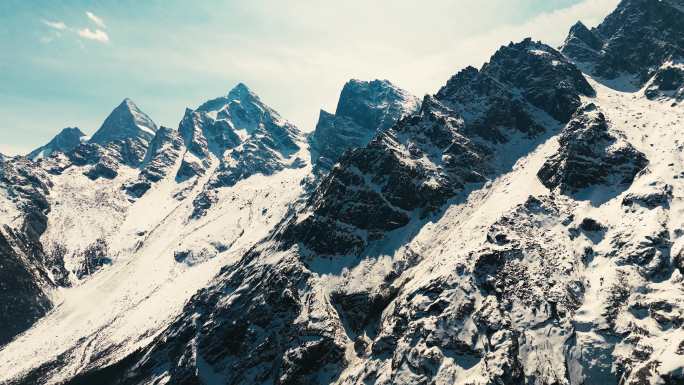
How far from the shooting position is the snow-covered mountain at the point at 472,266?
2948 inches

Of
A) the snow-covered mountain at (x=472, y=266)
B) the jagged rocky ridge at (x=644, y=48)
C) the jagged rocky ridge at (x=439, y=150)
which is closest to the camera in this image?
the snow-covered mountain at (x=472, y=266)

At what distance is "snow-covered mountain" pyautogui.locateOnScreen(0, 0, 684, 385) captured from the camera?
74.9m

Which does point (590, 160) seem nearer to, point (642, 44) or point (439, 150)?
point (439, 150)

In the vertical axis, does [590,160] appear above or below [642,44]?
below

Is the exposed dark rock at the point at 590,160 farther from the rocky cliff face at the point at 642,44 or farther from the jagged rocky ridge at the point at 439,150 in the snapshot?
the rocky cliff face at the point at 642,44

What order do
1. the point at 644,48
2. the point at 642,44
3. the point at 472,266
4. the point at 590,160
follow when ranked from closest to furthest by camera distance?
1. the point at 472,266
2. the point at 590,160
3. the point at 644,48
4. the point at 642,44

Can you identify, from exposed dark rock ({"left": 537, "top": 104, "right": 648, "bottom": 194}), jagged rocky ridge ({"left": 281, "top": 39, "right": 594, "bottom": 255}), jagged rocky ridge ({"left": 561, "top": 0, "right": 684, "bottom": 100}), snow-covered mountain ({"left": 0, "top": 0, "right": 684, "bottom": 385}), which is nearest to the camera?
snow-covered mountain ({"left": 0, "top": 0, "right": 684, "bottom": 385})

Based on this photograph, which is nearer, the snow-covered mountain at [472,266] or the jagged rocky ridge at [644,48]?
the snow-covered mountain at [472,266]

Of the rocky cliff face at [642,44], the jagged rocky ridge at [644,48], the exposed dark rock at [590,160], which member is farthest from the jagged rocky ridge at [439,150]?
the rocky cliff face at [642,44]

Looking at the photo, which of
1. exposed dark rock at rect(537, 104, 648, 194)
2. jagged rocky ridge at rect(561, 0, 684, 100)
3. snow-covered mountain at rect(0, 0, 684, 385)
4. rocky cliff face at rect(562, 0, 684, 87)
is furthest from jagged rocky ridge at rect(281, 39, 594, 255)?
rocky cliff face at rect(562, 0, 684, 87)

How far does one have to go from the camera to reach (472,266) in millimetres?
91000

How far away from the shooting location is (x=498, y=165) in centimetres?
13450

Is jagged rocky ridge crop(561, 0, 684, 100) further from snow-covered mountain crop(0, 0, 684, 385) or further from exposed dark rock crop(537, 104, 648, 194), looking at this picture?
exposed dark rock crop(537, 104, 648, 194)

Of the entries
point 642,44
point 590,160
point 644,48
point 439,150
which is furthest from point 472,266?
point 642,44
